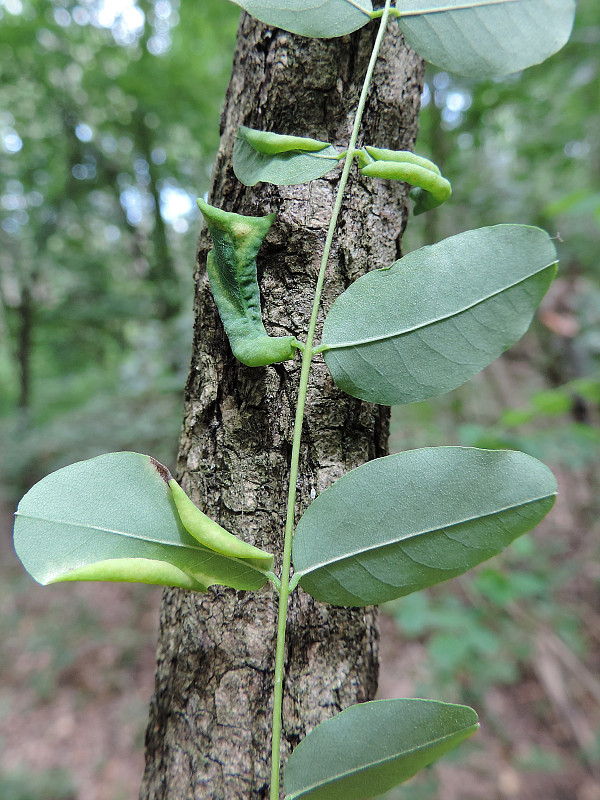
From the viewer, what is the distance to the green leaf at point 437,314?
0.43 metres

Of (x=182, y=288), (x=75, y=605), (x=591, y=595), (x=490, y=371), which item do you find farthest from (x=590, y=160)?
(x=75, y=605)

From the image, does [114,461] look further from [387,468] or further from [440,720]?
[440,720]

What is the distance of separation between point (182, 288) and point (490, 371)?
2983mm

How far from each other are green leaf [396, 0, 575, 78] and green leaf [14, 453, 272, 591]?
1.77 ft

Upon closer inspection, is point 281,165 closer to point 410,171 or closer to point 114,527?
point 410,171

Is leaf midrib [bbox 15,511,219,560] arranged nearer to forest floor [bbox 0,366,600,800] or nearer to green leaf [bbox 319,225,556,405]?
green leaf [bbox 319,225,556,405]

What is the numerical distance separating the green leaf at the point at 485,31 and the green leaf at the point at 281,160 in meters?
0.17

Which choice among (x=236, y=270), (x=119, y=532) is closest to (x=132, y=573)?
(x=119, y=532)

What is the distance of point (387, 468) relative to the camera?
441 millimetres

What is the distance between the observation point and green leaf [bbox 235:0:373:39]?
0.49m

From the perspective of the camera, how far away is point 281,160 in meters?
0.49

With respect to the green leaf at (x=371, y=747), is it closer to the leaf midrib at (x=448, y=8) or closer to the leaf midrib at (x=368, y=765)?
the leaf midrib at (x=368, y=765)

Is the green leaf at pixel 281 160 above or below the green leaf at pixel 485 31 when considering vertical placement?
below

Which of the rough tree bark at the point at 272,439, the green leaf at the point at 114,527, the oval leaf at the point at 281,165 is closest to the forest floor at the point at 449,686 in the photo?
the rough tree bark at the point at 272,439
